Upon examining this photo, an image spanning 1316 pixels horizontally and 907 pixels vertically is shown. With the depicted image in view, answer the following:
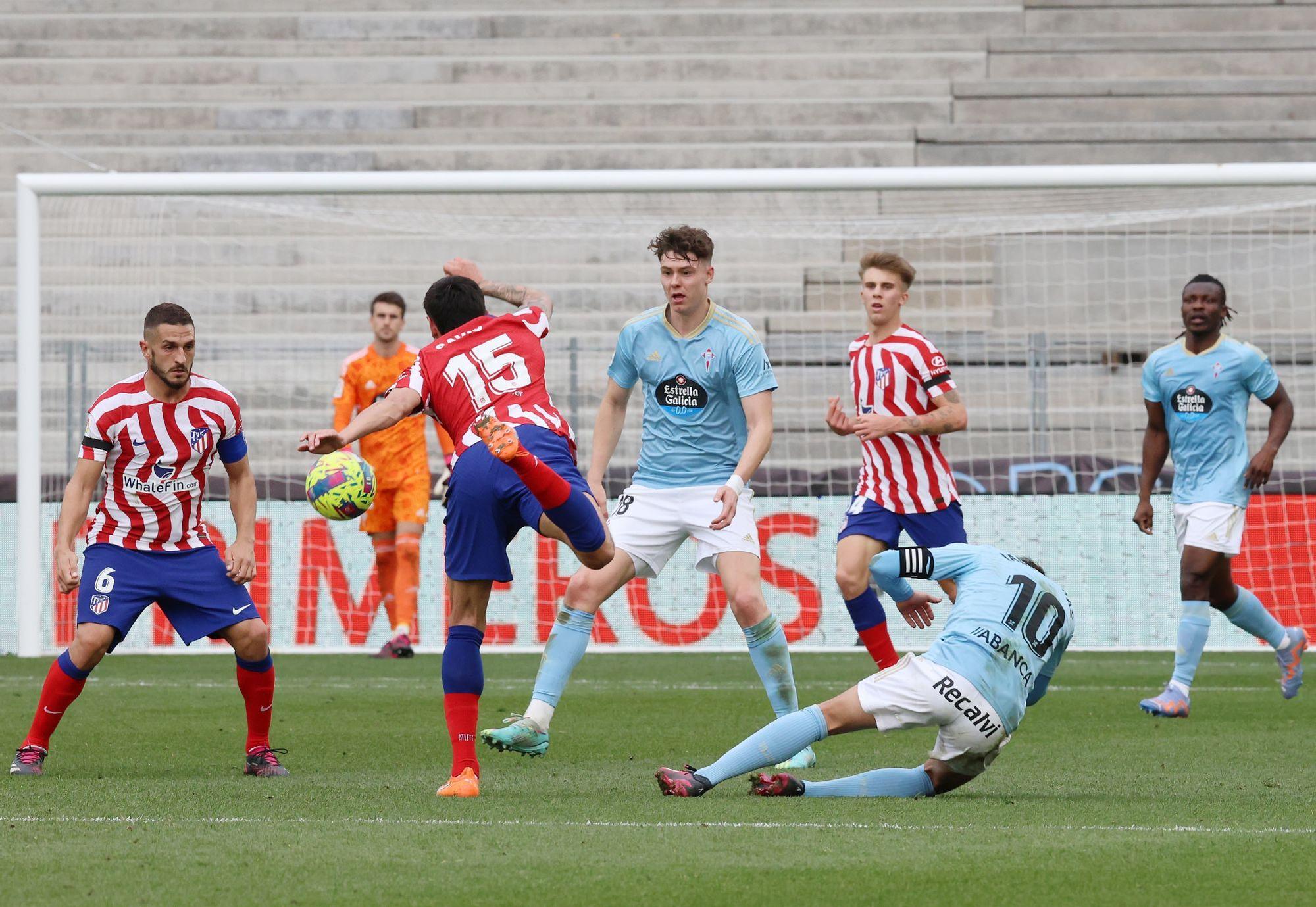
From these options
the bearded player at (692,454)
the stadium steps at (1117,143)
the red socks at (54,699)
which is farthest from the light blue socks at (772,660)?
the stadium steps at (1117,143)

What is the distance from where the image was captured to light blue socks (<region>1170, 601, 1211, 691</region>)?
855cm

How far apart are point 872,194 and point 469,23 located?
5.90 meters

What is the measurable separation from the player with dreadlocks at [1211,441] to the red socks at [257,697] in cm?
456

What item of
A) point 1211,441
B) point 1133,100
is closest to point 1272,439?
point 1211,441

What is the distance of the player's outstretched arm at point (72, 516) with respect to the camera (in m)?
6.31

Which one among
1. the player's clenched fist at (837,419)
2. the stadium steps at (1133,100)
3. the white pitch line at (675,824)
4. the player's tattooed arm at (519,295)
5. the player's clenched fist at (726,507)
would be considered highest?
the stadium steps at (1133,100)

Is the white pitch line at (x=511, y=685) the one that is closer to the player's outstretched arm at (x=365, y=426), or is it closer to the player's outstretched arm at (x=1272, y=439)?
the player's outstretched arm at (x=1272, y=439)

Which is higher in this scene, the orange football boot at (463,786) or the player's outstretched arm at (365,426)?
the player's outstretched arm at (365,426)

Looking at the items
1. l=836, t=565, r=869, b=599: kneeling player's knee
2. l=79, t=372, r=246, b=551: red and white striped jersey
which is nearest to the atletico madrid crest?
l=79, t=372, r=246, b=551: red and white striped jersey

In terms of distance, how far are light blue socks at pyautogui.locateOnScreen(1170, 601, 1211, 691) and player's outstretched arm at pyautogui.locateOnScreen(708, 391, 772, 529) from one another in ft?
9.63

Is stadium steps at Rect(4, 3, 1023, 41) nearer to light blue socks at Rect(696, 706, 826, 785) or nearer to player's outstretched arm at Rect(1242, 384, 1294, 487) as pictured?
player's outstretched arm at Rect(1242, 384, 1294, 487)

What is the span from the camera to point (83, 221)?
44.5 ft

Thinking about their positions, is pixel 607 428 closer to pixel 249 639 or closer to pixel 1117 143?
pixel 249 639

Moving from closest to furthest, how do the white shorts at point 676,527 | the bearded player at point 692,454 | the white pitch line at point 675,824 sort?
1. the white pitch line at point 675,824
2. the bearded player at point 692,454
3. the white shorts at point 676,527
